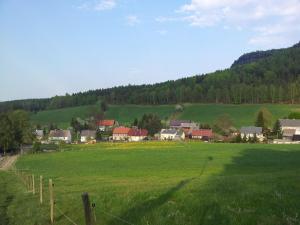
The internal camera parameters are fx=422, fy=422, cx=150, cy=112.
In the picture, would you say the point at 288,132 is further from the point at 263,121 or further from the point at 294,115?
the point at 294,115

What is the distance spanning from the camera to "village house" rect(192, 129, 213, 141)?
145150mm

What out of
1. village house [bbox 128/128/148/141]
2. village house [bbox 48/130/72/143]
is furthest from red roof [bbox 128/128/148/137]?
village house [bbox 48/130/72/143]

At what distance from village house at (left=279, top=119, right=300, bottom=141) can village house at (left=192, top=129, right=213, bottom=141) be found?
24.4m

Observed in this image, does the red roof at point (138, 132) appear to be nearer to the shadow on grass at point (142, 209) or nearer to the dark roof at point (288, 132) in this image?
the dark roof at point (288, 132)

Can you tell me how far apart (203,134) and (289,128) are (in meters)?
30.4

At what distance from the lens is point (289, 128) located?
488ft

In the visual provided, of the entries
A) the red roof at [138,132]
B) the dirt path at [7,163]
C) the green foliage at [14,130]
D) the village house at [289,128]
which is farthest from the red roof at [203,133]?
the dirt path at [7,163]

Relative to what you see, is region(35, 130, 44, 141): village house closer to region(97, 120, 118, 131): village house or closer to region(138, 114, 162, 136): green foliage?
region(97, 120, 118, 131): village house

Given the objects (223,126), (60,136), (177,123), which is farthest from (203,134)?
(60,136)

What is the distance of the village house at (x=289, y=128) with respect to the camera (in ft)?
460

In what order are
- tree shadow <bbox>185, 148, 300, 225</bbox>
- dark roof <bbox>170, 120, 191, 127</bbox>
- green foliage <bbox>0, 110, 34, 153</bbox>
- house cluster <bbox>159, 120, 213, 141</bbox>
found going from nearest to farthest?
1. tree shadow <bbox>185, 148, 300, 225</bbox>
2. green foliage <bbox>0, 110, 34, 153</bbox>
3. house cluster <bbox>159, 120, 213, 141</bbox>
4. dark roof <bbox>170, 120, 191, 127</bbox>

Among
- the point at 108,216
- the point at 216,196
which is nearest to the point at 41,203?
the point at 108,216

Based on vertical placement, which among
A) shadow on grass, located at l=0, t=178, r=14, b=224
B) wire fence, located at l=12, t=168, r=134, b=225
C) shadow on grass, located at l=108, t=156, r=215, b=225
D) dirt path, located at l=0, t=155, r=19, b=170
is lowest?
dirt path, located at l=0, t=155, r=19, b=170

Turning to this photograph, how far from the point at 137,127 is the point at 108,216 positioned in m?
162
